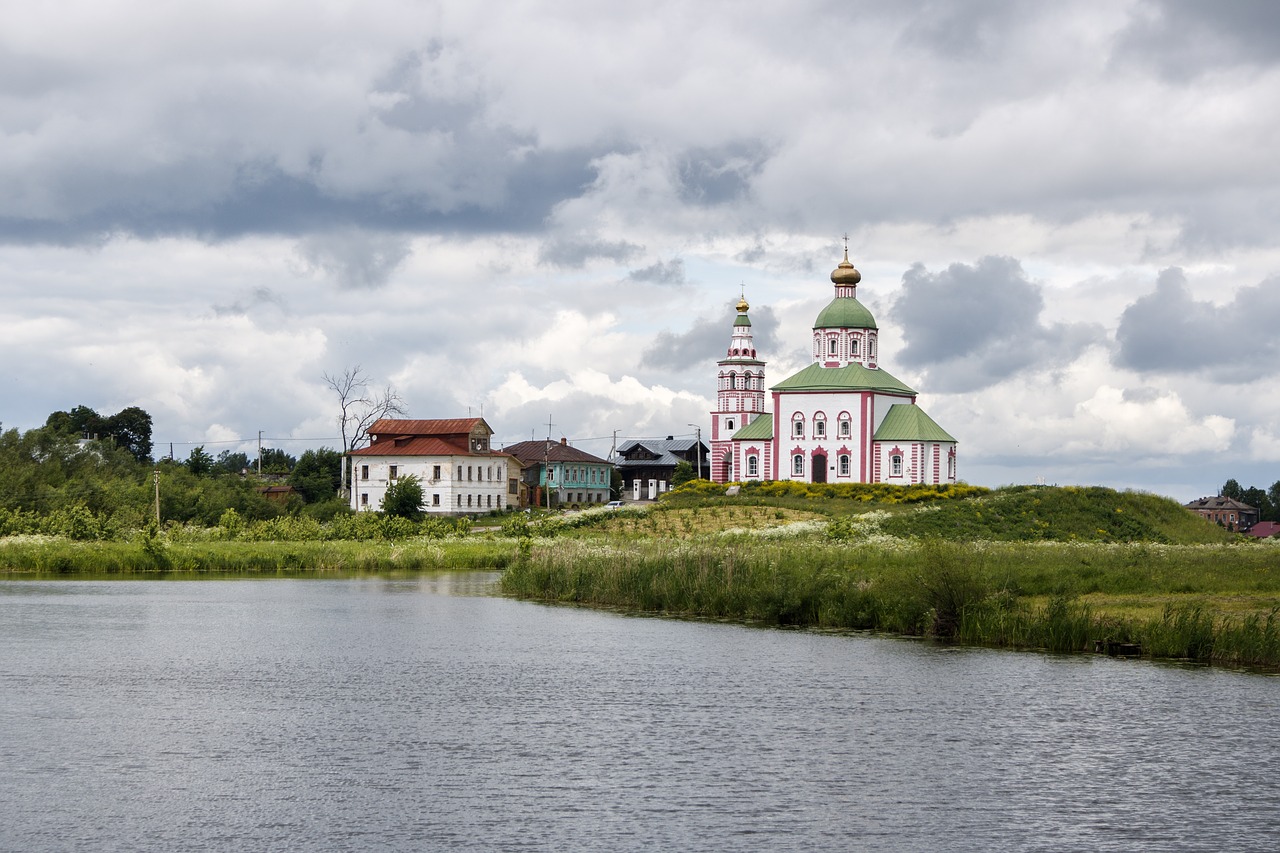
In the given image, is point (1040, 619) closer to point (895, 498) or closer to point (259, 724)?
point (259, 724)

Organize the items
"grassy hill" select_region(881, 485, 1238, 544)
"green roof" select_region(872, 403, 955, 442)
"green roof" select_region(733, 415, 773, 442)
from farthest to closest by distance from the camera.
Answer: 1. "green roof" select_region(733, 415, 773, 442)
2. "green roof" select_region(872, 403, 955, 442)
3. "grassy hill" select_region(881, 485, 1238, 544)

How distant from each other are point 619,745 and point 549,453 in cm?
10965

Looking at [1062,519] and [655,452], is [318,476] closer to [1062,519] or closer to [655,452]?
[655,452]

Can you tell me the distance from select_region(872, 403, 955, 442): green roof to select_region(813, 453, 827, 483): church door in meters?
4.09

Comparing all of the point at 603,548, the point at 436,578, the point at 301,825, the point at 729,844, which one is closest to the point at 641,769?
the point at 729,844

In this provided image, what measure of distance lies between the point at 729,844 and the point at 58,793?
29.1ft

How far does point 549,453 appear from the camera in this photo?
13112 centimetres

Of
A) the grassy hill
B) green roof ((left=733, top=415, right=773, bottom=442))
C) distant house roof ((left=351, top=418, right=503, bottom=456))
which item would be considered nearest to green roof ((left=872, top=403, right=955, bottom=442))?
green roof ((left=733, top=415, right=773, bottom=442))

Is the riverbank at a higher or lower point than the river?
higher

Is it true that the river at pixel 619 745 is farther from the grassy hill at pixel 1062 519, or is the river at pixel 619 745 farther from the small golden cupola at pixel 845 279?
the small golden cupola at pixel 845 279

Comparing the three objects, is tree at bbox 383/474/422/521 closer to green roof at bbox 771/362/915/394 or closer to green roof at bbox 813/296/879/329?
green roof at bbox 771/362/915/394

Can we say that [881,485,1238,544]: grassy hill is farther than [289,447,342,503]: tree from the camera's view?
No

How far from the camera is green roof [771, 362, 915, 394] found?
102 metres

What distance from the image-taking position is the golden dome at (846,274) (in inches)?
4279
